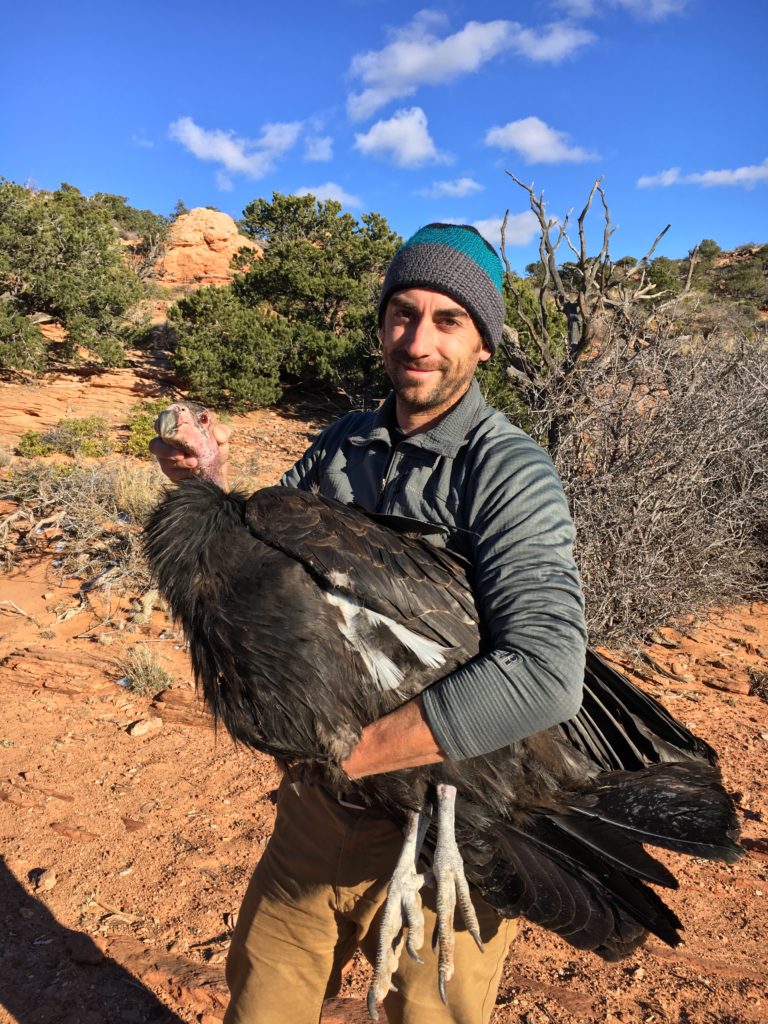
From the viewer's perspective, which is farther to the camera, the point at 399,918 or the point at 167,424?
the point at 167,424

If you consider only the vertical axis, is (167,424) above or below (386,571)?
above

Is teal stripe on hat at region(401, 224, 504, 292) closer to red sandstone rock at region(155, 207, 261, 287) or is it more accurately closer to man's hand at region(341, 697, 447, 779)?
man's hand at region(341, 697, 447, 779)

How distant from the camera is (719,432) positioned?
6.29 meters

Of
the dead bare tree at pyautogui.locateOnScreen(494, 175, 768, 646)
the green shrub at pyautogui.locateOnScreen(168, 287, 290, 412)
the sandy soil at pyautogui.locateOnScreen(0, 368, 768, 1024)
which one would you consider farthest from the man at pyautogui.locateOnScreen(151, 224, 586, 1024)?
the green shrub at pyautogui.locateOnScreen(168, 287, 290, 412)

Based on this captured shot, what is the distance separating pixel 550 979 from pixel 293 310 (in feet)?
51.5

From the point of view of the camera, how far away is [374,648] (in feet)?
6.17

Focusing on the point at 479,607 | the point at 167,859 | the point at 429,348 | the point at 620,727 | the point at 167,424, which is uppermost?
the point at 429,348

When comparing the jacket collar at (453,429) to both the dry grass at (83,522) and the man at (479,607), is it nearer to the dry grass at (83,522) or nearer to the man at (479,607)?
the man at (479,607)

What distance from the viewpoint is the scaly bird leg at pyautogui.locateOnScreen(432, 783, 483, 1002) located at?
5.84ft

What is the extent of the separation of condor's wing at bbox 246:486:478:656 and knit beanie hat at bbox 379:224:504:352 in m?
0.67

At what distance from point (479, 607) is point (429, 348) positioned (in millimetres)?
718

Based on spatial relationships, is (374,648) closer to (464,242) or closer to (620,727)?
(620,727)

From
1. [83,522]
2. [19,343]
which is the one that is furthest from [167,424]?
[19,343]

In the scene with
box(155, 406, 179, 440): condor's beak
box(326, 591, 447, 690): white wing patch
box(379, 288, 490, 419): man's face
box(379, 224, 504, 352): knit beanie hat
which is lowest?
box(326, 591, 447, 690): white wing patch
